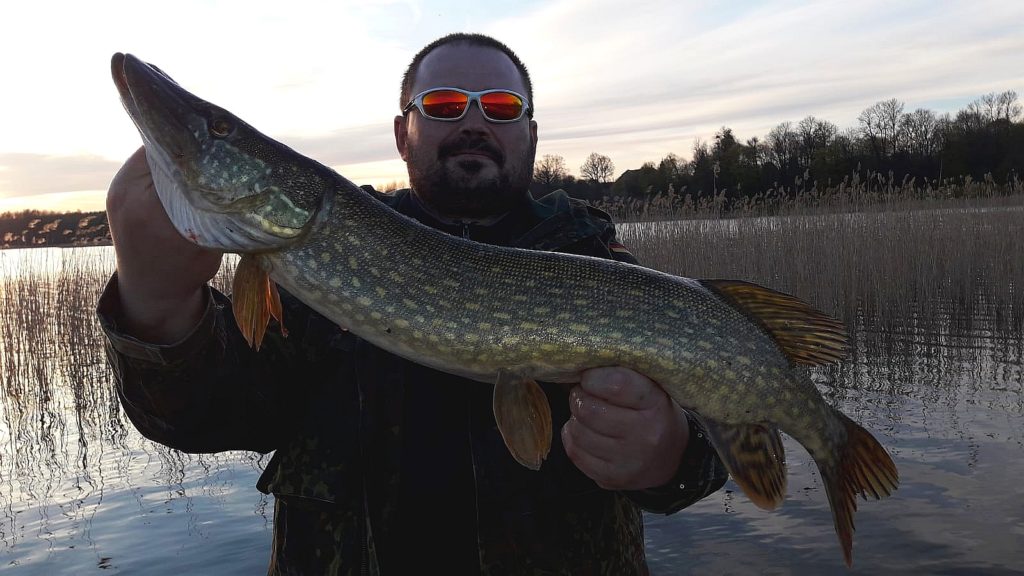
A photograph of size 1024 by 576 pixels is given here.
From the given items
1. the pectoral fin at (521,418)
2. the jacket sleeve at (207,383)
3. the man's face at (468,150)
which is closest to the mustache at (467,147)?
the man's face at (468,150)

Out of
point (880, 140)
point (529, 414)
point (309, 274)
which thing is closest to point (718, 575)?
point (529, 414)

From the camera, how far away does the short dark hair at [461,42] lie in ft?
7.88

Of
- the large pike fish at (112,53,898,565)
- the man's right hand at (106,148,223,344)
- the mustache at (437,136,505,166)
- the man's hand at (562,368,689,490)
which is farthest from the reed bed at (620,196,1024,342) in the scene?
the man's right hand at (106,148,223,344)

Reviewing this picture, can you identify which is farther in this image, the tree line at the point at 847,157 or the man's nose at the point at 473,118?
the tree line at the point at 847,157

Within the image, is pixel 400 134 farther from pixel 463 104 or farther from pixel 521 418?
pixel 521 418

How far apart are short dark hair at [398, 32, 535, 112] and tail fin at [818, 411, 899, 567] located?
146 centimetres

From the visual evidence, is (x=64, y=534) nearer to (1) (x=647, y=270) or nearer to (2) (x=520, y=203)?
(2) (x=520, y=203)

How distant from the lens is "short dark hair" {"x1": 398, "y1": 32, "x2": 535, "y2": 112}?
2402 mm

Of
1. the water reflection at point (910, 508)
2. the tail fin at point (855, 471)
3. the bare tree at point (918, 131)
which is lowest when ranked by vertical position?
the water reflection at point (910, 508)

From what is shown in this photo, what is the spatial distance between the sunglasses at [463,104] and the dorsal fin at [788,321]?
3.14ft

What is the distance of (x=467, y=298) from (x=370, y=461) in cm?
48

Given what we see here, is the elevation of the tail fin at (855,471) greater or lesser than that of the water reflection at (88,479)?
greater

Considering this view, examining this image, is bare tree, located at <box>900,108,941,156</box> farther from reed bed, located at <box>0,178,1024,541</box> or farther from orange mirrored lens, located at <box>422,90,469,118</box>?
orange mirrored lens, located at <box>422,90,469,118</box>

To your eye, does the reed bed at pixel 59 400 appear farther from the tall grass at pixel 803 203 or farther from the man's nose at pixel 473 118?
the tall grass at pixel 803 203
